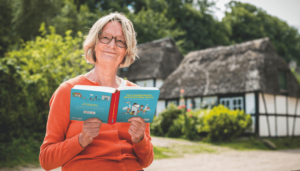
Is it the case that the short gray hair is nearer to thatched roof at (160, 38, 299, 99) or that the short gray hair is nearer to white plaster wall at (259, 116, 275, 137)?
thatched roof at (160, 38, 299, 99)

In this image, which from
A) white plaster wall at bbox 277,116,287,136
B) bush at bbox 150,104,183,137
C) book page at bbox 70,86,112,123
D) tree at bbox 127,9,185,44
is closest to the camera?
book page at bbox 70,86,112,123

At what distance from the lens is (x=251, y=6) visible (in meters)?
38.1

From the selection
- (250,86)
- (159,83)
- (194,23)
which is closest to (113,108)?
(250,86)

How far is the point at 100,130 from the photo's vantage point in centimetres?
192

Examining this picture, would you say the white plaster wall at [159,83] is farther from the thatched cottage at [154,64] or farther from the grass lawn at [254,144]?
the grass lawn at [254,144]

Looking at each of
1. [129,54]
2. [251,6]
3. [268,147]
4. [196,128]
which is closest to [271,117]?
[268,147]

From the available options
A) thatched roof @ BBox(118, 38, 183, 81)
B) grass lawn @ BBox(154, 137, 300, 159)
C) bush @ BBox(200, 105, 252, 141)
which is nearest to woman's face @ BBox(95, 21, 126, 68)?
grass lawn @ BBox(154, 137, 300, 159)

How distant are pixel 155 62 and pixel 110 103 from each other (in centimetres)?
1672

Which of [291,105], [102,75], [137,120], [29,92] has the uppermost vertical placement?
[102,75]

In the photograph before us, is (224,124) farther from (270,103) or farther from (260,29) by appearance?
(260,29)

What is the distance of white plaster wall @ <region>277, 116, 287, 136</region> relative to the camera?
13.1 m

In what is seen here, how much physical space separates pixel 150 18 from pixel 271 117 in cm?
1821

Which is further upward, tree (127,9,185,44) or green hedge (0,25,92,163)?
tree (127,9,185,44)

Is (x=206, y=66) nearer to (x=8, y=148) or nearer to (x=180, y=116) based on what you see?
(x=180, y=116)
